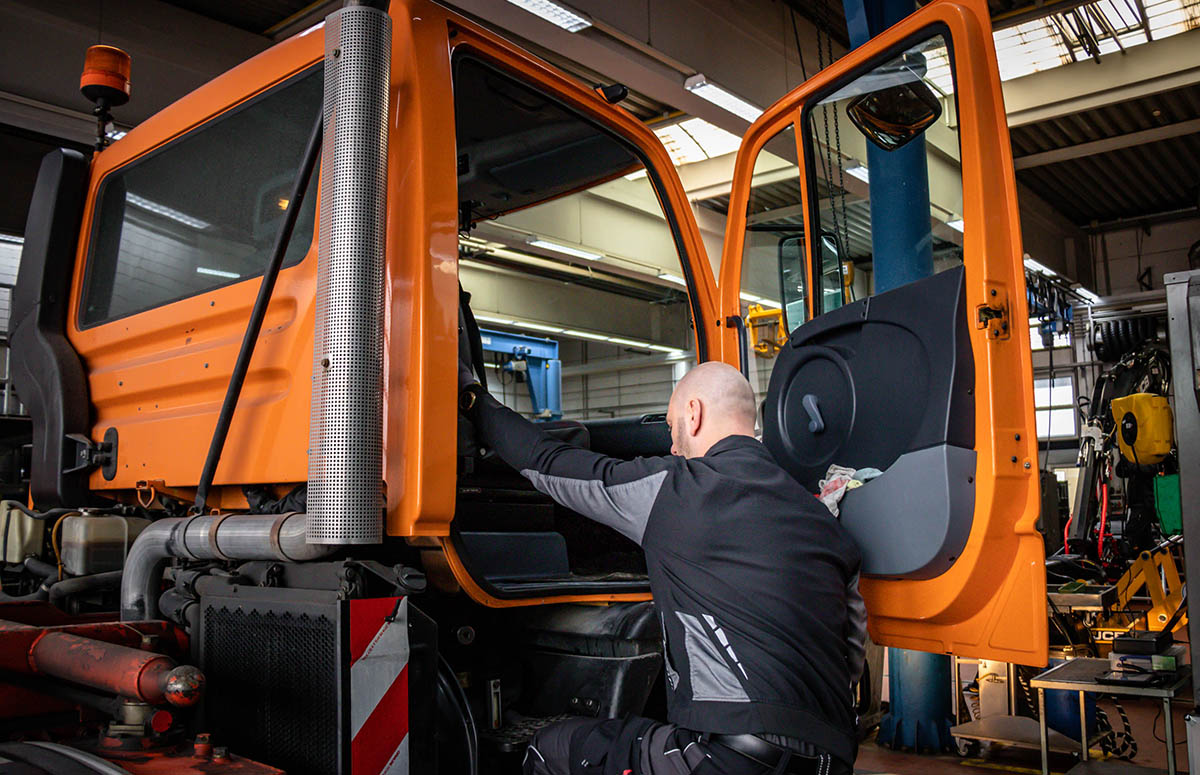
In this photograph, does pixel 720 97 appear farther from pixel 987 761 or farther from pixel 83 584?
pixel 83 584

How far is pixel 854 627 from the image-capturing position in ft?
7.18

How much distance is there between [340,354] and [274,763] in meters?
0.89

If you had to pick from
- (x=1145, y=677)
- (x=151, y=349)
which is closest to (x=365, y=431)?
(x=151, y=349)

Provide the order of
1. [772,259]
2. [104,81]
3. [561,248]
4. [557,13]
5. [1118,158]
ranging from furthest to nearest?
[1118,158] → [561,248] → [557,13] → [104,81] → [772,259]

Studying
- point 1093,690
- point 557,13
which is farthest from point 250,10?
point 1093,690

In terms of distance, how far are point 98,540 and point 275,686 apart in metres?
1.14

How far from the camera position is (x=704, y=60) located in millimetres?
7020

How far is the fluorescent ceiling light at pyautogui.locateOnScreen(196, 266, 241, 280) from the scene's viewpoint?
2.49 meters

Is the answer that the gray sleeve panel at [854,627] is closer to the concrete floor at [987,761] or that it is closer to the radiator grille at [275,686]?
the radiator grille at [275,686]

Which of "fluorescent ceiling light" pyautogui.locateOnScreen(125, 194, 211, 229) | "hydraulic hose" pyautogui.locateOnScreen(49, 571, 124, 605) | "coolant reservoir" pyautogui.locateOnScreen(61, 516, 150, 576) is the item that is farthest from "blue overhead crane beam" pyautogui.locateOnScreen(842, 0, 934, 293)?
"hydraulic hose" pyautogui.locateOnScreen(49, 571, 124, 605)

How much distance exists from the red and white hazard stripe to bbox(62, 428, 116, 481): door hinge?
1.48m

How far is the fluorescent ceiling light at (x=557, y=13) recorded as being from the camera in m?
5.71

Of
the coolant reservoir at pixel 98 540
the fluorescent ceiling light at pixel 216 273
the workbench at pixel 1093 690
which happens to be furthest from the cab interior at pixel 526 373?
the workbench at pixel 1093 690

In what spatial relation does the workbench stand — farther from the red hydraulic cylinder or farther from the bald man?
the red hydraulic cylinder
